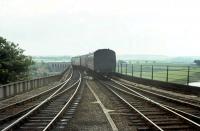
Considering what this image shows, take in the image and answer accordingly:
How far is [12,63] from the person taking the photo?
4203 cm

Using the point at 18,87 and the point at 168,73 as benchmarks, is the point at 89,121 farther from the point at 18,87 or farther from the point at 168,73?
the point at 168,73

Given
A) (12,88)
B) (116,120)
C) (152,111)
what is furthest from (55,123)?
(12,88)

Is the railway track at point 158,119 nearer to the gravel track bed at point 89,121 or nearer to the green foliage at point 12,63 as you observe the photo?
the gravel track bed at point 89,121

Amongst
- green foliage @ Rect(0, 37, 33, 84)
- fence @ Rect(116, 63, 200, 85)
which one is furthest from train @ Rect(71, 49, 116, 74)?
green foliage @ Rect(0, 37, 33, 84)

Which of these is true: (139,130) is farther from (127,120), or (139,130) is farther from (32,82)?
(32,82)

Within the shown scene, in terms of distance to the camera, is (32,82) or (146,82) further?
(146,82)

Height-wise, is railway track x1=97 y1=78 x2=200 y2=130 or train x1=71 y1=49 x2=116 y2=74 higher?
train x1=71 y1=49 x2=116 y2=74

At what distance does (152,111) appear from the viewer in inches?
597

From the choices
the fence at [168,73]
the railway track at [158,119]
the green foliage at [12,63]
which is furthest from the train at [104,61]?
the railway track at [158,119]

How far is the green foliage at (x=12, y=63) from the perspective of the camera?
3926 centimetres

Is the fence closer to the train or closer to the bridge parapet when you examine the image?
the train

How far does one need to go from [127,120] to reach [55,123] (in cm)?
252

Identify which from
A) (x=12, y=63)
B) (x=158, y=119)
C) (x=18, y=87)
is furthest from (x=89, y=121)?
(x=12, y=63)

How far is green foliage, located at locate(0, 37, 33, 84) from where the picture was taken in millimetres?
39259
